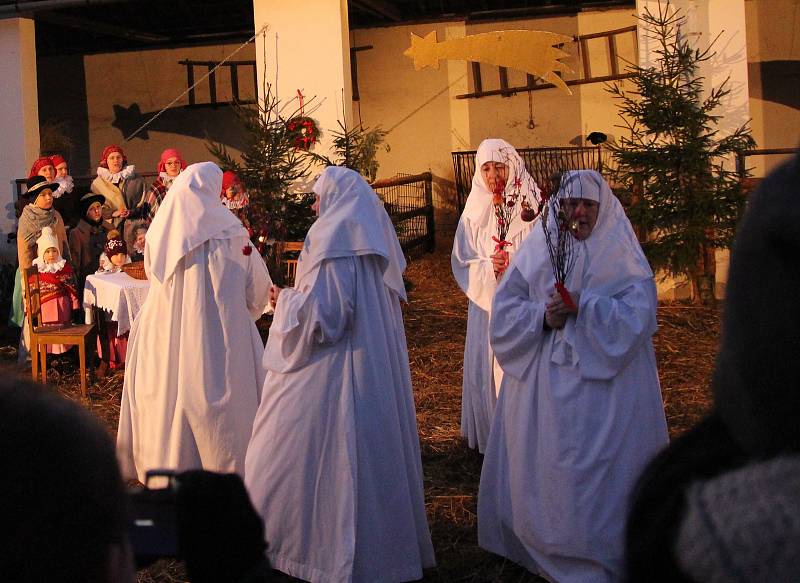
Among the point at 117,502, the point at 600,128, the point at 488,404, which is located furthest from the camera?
the point at 600,128

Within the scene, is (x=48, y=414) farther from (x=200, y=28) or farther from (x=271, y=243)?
(x=200, y=28)

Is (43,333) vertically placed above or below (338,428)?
above

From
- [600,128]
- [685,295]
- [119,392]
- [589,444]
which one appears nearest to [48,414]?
[589,444]

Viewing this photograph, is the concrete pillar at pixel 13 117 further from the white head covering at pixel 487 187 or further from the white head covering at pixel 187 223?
the white head covering at pixel 487 187

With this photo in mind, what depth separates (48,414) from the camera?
1430 millimetres

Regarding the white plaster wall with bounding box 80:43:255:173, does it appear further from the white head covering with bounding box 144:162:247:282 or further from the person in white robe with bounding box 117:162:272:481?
the person in white robe with bounding box 117:162:272:481

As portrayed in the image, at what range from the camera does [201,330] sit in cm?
650

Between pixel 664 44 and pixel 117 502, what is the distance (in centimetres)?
1067

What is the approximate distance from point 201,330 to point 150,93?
1240 centimetres

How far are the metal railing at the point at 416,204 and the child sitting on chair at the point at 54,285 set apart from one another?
20.4ft

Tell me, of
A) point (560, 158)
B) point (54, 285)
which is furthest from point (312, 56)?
point (560, 158)

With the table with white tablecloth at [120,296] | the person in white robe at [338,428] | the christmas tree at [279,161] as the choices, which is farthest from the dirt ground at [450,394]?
the christmas tree at [279,161]

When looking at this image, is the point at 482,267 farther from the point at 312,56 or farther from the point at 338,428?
the point at 312,56

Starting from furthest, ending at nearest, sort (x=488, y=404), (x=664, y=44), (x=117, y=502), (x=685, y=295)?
1. (x=685, y=295)
2. (x=664, y=44)
3. (x=488, y=404)
4. (x=117, y=502)
